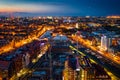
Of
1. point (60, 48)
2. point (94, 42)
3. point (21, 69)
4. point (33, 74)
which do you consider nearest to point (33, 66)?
point (21, 69)

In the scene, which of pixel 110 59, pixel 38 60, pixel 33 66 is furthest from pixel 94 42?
pixel 33 66

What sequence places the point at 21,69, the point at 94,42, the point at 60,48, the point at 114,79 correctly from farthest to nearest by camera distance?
the point at 94,42 → the point at 60,48 → the point at 21,69 → the point at 114,79

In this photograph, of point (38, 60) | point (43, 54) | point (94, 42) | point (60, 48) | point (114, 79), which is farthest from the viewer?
point (94, 42)

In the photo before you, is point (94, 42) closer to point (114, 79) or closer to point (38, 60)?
point (38, 60)

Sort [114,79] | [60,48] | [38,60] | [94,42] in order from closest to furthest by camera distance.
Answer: [114,79]
[38,60]
[60,48]
[94,42]

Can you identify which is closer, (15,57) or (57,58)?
(15,57)

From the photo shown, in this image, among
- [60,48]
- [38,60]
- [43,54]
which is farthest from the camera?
[60,48]

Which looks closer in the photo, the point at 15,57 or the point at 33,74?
the point at 33,74

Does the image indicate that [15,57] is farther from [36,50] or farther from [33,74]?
[36,50]
